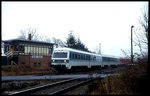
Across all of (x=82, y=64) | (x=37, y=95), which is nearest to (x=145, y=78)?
(x=37, y=95)

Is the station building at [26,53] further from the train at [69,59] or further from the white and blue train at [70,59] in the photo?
the train at [69,59]

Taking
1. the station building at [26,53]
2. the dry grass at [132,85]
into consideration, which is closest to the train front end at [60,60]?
the station building at [26,53]

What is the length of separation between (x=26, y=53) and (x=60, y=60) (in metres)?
14.9

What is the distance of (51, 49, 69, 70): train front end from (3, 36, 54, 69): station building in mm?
12847

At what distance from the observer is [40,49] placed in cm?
4028

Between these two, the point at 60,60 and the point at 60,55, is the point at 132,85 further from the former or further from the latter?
the point at 60,55

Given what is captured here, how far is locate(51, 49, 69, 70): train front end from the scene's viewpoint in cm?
2389

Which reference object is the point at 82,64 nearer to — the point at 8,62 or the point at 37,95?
the point at 8,62

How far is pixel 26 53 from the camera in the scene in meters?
37.4

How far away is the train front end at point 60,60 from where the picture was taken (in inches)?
941

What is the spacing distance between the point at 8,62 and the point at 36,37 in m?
46.0

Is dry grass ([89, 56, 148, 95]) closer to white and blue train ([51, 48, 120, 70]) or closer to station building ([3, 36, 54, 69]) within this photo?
white and blue train ([51, 48, 120, 70])

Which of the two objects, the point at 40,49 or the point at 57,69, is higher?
the point at 40,49

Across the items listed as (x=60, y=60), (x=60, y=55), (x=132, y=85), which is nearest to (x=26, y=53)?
(x=60, y=55)
